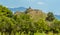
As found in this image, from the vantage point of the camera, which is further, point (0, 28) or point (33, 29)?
point (33, 29)

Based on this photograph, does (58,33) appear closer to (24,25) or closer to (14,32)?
(24,25)

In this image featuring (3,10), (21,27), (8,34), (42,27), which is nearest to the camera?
(8,34)

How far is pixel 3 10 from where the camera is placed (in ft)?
154

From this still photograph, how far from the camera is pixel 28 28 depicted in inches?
1230

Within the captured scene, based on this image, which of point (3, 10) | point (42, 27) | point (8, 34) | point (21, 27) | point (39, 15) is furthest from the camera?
point (39, 15)

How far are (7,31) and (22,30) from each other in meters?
3.02

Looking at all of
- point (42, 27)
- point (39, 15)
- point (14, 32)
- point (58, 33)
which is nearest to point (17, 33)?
point (14, 32)

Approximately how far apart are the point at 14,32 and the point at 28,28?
10.9 ft

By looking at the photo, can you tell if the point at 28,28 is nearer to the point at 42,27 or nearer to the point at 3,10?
the point at 42,27

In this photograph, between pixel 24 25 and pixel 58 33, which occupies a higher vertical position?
pixel 24 25

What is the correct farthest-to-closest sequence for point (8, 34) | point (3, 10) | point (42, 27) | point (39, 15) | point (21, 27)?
point (39, 15)
point (3, 10)
point (42, 27)
point (21, 27)
point (8, 34)

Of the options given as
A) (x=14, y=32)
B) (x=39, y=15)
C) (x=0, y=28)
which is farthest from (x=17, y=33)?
(x=39, y=15)

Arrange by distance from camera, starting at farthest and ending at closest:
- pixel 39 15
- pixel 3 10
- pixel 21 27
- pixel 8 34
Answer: pixel 39 15, pixel 3 10, pixel 21 27, pixel 8 34

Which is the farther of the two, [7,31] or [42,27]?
[42,27]
